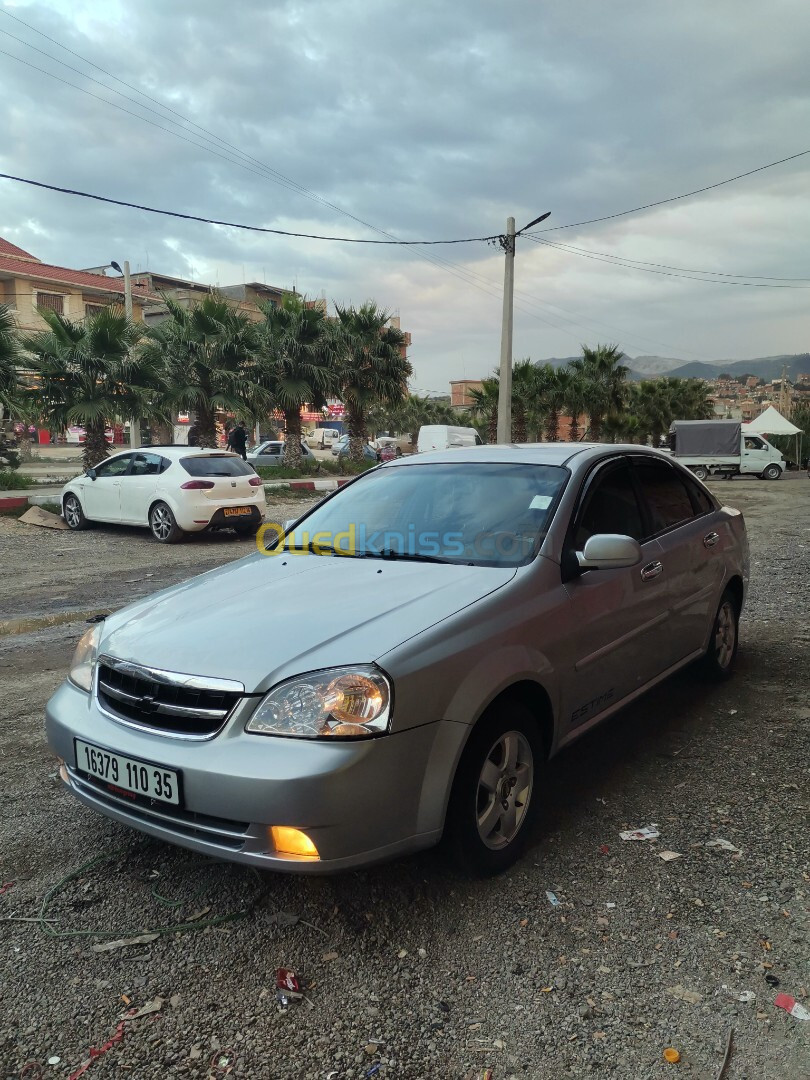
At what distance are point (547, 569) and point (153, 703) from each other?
→ 1.50 metres

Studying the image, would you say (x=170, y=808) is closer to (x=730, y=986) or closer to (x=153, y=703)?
(x=153, y=703)

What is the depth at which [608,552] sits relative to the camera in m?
3.12

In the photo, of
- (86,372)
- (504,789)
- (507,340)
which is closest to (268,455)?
(507,340)

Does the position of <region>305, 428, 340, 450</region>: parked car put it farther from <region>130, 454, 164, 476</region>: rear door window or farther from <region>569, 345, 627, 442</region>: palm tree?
<region>130, 454, 164, 476</region>: rear door window

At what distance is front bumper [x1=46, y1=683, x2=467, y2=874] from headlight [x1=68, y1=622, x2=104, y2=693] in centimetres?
49

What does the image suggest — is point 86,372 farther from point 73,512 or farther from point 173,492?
point 173,492

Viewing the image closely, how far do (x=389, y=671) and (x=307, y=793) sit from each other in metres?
0.41

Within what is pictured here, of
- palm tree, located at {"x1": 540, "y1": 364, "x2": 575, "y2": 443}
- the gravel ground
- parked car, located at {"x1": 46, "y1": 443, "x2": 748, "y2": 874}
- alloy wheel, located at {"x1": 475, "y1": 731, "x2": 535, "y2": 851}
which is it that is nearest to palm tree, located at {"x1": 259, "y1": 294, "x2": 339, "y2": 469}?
palm tree, located at {"x1": 540, "y1": 364, "x2": 575, "y2": 443}

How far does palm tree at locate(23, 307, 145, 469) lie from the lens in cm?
1548

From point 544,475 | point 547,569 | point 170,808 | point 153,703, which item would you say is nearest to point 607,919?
point 547,569

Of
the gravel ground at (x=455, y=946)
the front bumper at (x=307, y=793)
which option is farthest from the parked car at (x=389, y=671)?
the gravel ground at (x=455, y=946)

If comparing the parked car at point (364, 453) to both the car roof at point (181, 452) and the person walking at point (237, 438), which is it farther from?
the car roof at point (181, 452)

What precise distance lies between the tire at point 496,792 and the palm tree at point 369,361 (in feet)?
74.2

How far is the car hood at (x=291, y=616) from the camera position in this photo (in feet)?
8.11
